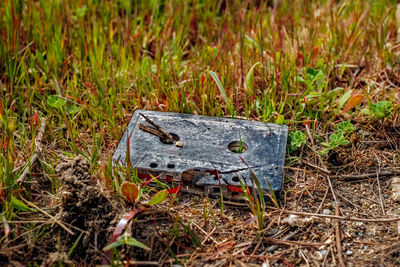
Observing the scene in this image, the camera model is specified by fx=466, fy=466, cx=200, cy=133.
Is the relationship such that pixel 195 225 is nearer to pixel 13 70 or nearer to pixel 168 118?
pixel 168 118

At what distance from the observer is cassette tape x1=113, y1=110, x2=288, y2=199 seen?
2.18 meters

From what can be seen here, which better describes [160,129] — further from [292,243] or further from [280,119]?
[292,243]

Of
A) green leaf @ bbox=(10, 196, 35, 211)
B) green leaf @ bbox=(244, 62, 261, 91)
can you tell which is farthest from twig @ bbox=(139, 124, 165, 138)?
green leaf @ bbox=(10, 196, 35, 211)

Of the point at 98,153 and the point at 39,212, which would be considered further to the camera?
the point at 98,153

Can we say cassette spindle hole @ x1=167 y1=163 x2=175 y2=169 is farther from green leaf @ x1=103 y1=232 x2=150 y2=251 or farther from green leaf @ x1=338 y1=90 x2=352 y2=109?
green leaf @ x1=338 y1=90 x2=352 y2=109

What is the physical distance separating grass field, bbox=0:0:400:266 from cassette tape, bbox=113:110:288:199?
87 mm

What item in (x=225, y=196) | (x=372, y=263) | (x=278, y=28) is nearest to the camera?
(x=372, y=263)

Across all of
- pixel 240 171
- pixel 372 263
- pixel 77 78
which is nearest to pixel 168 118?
pixel 240 171

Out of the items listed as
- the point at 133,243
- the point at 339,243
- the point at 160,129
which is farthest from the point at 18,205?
the point at 339,243

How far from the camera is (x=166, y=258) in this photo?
1.87 metres

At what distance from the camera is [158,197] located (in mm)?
2006

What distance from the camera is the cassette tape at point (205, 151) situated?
7.15ft

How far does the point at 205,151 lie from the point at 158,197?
1.42 ft

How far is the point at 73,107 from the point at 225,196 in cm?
109
